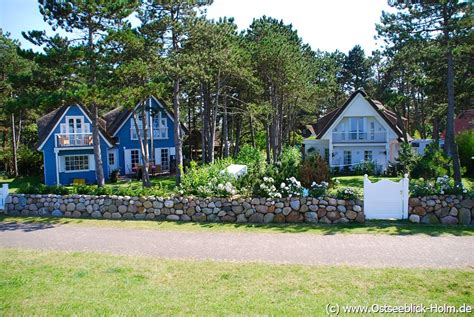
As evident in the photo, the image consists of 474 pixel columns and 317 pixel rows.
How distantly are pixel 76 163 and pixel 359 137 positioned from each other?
22170 millimetres

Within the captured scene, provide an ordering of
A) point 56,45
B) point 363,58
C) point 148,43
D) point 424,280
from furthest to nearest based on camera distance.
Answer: point 363,58 → point 148,43 → point 56,45 → point 424,280

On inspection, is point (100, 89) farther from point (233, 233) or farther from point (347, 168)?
point (347, 168)

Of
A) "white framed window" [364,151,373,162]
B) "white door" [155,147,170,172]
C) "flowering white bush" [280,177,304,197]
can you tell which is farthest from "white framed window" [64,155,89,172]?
"white framed window" [364,151,373,162]

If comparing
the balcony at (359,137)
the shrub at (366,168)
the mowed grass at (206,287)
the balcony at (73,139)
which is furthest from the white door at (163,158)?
the mowed grass at (206,287)

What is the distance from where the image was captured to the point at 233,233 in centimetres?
1186

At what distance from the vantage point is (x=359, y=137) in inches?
1294

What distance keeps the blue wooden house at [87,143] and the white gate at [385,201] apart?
16098mm

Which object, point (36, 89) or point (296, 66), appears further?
point (296, 66)

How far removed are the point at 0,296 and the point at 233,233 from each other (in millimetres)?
6274

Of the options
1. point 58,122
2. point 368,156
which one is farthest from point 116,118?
point 368,156

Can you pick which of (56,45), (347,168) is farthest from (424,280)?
(347,168)

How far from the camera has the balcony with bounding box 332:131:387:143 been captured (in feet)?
107

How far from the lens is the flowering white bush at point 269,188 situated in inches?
527

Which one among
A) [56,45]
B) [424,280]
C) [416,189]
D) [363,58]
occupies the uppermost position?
[363,58]
